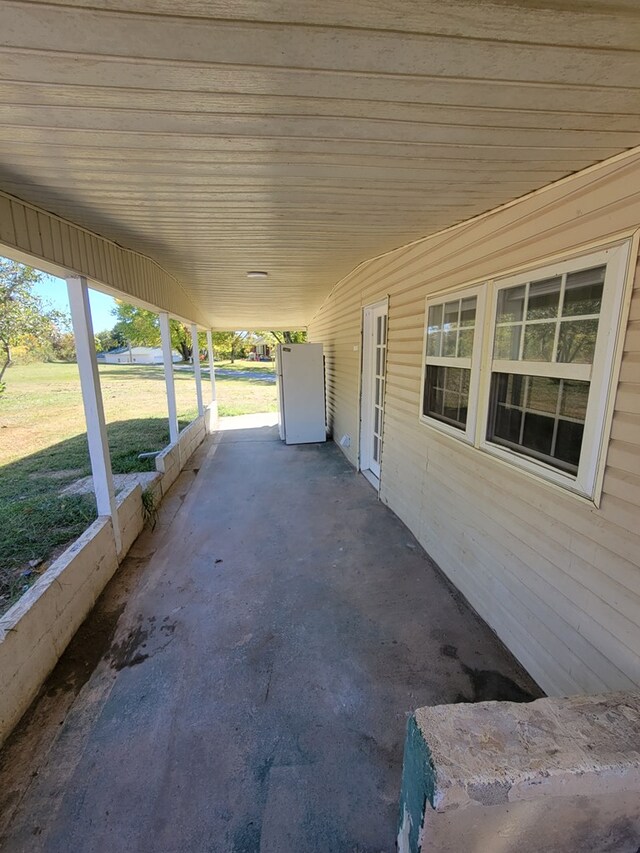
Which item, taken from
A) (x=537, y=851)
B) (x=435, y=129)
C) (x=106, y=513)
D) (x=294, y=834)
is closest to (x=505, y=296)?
(x=435, y=129)

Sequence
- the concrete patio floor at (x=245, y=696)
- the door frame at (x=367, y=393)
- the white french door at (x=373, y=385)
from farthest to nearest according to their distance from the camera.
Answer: the door frame at (x=367, y=393), the white french door at (x=373, y=385), the concrete patio floor at (x=245, y=696)

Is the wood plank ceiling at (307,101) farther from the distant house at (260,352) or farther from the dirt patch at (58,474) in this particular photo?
the distant house at (260,352)

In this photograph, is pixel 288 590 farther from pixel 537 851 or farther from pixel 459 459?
pixel 537 851

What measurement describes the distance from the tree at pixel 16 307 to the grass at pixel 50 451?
4.81 feet

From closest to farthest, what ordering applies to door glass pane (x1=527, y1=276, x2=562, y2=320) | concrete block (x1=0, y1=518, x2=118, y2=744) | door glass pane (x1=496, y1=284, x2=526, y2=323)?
concrete block (x1=0, y1=518, x2=118, y2=744) < door glass pane (x1=527, y1=276, x2=562, y2=320) < door glass pane (x1=496, y1=284, x2=526, y2=323)

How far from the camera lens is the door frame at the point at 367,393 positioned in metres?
5.03

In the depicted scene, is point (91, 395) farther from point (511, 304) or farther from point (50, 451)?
point (50, 451)

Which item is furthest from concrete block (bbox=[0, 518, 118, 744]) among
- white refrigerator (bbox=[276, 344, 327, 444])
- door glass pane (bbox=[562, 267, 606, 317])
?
white refrigerator (bbox=[276, 344, 327, 444])

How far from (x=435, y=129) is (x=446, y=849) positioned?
239 cm

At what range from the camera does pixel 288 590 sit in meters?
2.85

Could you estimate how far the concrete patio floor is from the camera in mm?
1436

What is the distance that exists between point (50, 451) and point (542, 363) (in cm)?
655

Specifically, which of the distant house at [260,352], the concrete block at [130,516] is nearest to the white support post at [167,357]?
the concrete block at [130,516]

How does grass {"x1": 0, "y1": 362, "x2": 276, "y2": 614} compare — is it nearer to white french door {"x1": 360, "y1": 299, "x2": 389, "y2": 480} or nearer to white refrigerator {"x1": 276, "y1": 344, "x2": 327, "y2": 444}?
white refrigerator {"x1": 276, "y1": 344, "x2": 327, "y2": 444}
